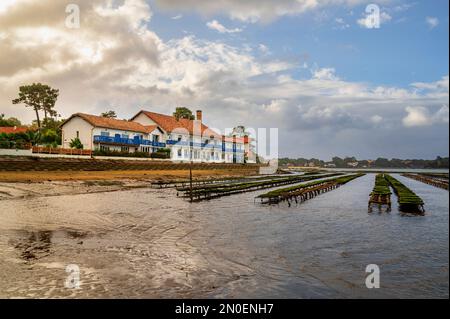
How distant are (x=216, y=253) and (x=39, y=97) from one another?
65594mm

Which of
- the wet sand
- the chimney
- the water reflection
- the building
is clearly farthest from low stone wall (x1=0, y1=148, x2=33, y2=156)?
the chimney

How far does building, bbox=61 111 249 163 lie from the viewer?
182 feet

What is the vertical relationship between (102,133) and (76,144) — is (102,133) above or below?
above

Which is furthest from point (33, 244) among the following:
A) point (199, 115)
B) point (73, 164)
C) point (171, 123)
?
point (199, 115)

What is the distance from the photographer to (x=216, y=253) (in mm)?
12422

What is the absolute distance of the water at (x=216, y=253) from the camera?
9.08 metres

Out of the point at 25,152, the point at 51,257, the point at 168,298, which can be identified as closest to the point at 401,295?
the point at 168,298

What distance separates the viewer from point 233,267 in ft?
35.5

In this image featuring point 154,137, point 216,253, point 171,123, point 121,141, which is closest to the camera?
point 216,253

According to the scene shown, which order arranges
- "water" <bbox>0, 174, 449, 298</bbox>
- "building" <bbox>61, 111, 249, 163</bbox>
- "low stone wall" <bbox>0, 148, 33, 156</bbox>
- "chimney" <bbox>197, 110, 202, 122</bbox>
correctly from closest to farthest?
"water" <bbox>0, 174, 449, 298</bbox>, "low stone wall" <bbox>0, 148, 33, 156</bbox>, "building" <bbox>61, 111, 249, 163</bbox>, "chimney" <bbox>197, 110, 202, 122</bbox>

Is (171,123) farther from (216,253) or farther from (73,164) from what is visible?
(216,253)

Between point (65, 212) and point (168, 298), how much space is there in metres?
14.3

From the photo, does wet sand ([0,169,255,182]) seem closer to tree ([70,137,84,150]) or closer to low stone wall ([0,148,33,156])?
low stone wall ([0,148,33,156])

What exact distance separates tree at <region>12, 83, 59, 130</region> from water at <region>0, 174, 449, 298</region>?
51.0 m
